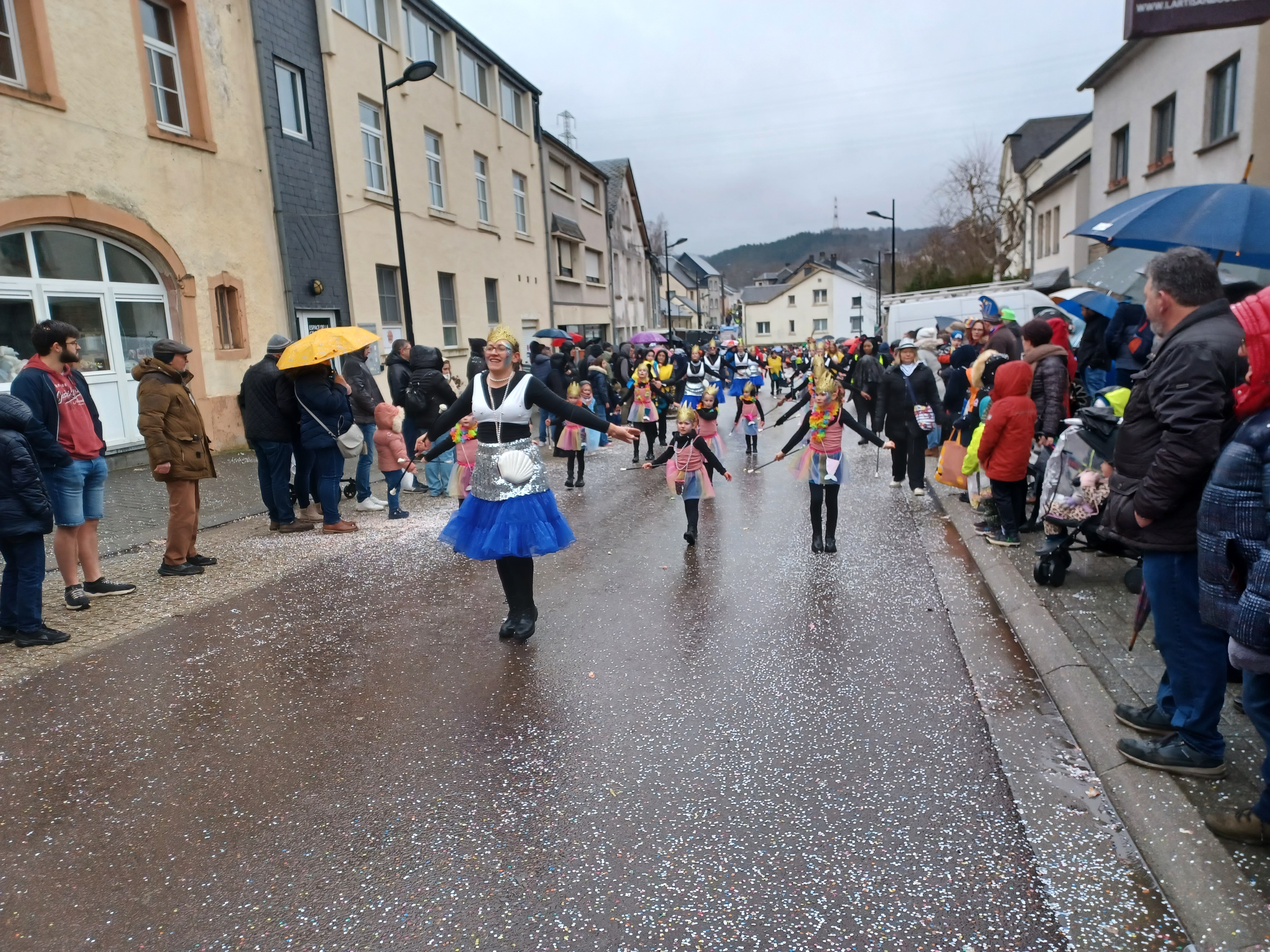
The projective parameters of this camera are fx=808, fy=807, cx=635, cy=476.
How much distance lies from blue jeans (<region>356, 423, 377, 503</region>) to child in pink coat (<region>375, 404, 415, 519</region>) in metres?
0.24

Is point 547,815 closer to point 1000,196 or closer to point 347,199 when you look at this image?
point 347,199

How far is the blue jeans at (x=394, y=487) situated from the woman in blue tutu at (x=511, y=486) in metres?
4.17

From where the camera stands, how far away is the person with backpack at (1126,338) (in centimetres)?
683

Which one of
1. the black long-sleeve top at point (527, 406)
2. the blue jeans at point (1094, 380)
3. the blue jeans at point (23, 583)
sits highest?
the black long-sleeve top at point (527, 406)

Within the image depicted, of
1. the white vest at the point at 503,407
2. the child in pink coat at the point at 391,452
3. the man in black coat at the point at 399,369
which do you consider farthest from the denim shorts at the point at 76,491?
the man in black coat at the point at 399,369

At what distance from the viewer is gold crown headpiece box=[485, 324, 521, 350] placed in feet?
17.2

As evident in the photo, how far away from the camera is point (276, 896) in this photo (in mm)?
2773

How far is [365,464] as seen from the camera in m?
9.65

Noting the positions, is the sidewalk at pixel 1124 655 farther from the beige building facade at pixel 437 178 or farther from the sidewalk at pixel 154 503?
the beige building facade at pixel 437 178

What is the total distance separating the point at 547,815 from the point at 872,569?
4.11 m

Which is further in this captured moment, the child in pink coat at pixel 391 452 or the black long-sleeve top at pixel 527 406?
the child in pink coat at pixel 391 452

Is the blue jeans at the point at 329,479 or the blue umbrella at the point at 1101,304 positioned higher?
the blue umbrella at the point at 1101,304

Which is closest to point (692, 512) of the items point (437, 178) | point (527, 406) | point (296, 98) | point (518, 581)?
point (518, 581)

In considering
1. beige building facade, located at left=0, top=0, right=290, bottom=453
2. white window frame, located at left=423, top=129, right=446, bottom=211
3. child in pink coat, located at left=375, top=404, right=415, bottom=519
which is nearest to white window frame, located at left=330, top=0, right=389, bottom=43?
white window frame, located at left=423, top=129, right=446, bottom=211
